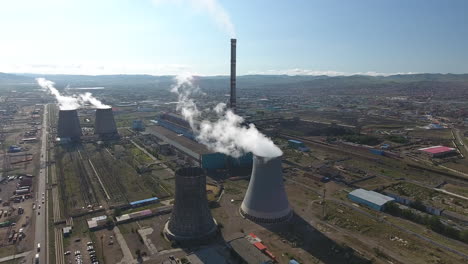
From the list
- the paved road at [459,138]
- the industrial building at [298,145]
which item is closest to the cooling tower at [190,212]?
the industrial building at [298,145]

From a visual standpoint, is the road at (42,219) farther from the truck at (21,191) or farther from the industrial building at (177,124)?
the industrial building at (177,124)

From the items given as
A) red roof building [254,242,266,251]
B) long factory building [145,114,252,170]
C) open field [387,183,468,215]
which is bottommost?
open field [387,183,468,215]

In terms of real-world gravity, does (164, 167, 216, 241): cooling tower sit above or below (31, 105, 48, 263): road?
above

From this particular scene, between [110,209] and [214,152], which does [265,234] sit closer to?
[110,209]

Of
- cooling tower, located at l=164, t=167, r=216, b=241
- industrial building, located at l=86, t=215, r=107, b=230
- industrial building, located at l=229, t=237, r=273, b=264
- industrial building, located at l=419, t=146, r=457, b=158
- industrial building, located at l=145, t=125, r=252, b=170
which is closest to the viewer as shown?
industrial building, located at l=229, t=237, r=273, b=264

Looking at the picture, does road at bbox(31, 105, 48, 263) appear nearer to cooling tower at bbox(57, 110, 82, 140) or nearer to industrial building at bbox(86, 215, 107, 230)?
industrial building at bbox(86, 215, 107, 230)

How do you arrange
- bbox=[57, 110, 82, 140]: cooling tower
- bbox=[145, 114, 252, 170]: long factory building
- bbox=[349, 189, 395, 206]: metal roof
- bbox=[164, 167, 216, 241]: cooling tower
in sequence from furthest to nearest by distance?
bbox=[57, 110, 82, 140]: cooling tower → bbox=[145, 114, 252, 170]: long factory building → bbox=[349, 189, 395, 206]: metal roof → bbox=[164, 167, 216, 241]: cooling tower

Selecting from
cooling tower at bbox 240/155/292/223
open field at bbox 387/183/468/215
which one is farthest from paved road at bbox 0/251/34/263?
open field at bbox 387/183/468/215
